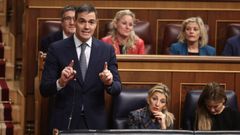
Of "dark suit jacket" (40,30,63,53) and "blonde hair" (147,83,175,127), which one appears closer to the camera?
"blonde hair" (147,83,175,127)

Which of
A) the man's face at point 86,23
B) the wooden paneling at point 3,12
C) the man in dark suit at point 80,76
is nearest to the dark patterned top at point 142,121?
the man in dark suit at point 80,76

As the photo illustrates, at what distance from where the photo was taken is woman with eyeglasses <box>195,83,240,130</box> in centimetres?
290

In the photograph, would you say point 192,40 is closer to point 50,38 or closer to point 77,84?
point 50,38

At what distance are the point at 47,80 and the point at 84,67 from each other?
6.8 inches

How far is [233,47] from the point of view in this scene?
12.7 feet

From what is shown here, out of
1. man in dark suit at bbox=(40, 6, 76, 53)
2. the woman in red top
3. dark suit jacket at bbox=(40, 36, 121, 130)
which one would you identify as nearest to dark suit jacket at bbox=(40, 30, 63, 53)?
man in dark suit at bbox=(40, 6, 76, 53)

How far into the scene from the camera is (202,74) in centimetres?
314

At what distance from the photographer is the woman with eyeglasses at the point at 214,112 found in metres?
2.90

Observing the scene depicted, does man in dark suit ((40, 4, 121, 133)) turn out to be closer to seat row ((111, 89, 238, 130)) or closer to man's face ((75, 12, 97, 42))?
man's face ((75, 12, 97, 42))

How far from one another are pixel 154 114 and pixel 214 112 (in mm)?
286

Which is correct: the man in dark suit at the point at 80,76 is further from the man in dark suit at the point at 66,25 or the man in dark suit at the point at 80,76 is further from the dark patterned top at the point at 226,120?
the man in dark suit at the point at 66,25

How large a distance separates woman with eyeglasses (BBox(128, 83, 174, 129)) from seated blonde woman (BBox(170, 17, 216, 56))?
89 cm

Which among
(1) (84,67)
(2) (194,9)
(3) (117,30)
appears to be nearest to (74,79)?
(1) (84,67)

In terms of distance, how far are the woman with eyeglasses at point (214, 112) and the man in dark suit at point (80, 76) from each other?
1.51 ft
